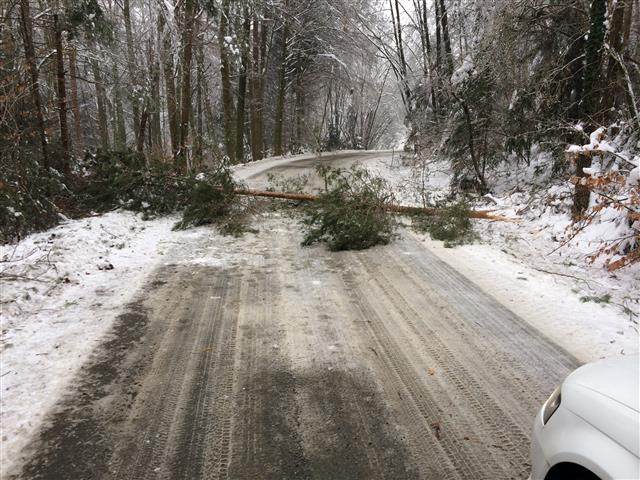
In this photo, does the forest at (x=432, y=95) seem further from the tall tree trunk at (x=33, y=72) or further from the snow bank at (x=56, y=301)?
the snow bank at (x=56, y=301)

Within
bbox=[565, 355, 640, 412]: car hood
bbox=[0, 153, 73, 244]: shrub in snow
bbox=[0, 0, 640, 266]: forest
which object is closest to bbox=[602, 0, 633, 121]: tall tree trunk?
bbox=[0, 0, 640, 266]: forest

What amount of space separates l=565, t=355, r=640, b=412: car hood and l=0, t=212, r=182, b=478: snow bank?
11.2 feet

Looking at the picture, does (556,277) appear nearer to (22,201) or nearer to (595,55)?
(595,55)

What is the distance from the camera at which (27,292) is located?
5062 mm

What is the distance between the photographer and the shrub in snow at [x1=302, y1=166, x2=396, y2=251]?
7867 mm

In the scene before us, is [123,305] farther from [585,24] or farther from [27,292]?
[585,24]

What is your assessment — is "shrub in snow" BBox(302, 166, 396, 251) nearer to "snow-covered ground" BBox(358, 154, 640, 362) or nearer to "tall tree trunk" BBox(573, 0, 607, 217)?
"snow-covered ground" BBox(358, 154, 640, 362)

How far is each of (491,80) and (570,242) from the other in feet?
19.9

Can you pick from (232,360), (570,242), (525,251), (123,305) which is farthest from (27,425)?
(570,242)

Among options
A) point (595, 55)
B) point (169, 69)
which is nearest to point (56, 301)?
point (595, 55)

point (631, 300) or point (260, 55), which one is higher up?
point (260, 55)

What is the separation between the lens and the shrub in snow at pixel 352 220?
25.8ft

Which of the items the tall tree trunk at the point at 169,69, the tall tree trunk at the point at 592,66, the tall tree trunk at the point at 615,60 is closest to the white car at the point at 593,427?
the tall tree trunk at the point at 592,66

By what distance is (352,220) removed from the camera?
8.11 meters
